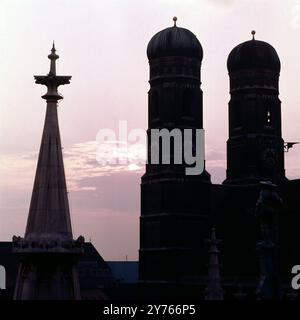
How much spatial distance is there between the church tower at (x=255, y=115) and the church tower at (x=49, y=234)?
72796mm

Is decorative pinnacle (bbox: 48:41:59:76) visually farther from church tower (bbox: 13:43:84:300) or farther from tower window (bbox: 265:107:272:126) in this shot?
tower window (bbox: 265:107:272:126)

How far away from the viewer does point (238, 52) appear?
285ft

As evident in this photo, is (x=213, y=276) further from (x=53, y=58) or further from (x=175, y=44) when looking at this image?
(x=175, y=44)

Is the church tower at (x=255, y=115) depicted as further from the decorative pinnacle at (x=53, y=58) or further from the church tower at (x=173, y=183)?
the decorative pinnacle at (x=53, y=58)

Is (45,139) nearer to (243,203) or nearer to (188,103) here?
(188,103)

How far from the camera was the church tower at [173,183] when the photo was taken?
260ft

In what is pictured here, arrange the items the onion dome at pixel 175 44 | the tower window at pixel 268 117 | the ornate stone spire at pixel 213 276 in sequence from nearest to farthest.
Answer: the ornate stone spire at pixel 213 276 → the onion dome at pixel 175 44 → the tower window at pixel 268 117

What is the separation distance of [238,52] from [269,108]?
275 inches

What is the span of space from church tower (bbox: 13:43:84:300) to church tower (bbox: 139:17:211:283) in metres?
66.2

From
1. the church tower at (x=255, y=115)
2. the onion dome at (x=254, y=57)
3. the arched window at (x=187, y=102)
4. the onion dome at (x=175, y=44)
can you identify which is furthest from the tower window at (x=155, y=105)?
the onion dome at (x=254, y=57)

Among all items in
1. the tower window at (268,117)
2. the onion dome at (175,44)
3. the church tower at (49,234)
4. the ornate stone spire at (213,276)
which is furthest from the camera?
the tower window at (268,117)

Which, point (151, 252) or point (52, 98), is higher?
point (151, 252)
